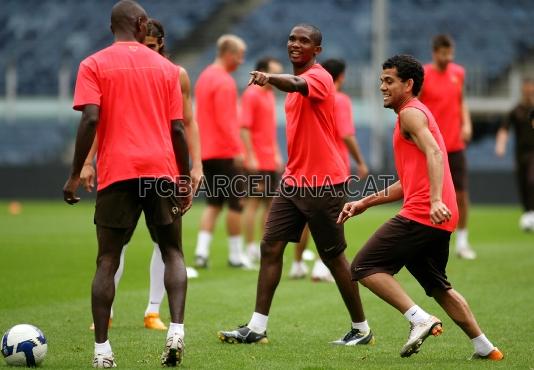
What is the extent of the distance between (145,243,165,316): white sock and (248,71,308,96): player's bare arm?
6.57 ft

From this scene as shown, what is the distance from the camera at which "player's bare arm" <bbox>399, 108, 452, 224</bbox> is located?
643 cm

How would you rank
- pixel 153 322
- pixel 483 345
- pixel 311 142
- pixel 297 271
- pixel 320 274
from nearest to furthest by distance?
pixel 483 345 → pixel 311 142 → pixel 153 322 → pixel 320 274 → pixel 297 271

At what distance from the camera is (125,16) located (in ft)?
21.5

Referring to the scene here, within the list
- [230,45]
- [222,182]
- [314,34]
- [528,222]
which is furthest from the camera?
[528,222]

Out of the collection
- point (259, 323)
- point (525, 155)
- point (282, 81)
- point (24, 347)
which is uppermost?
point (282, 81)

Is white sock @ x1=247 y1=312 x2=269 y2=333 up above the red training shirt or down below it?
below

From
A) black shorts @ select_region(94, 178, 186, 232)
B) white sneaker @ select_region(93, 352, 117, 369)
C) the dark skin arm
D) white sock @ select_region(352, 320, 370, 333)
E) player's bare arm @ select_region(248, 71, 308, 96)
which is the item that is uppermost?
player's bare arm @ select_region(248, 71, 308, 96)

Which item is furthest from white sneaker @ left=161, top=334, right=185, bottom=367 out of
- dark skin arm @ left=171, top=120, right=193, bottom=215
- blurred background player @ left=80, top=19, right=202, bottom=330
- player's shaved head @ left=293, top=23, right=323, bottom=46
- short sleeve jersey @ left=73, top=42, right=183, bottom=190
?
player's shaved head @ left=293, top=23, right=323, bottom=46

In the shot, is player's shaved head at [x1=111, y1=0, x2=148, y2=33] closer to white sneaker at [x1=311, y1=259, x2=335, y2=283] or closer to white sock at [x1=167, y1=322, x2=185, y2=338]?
white sock at [x1=167, y1=322, x2=185, y2=338]

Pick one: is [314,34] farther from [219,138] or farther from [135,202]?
[219,138]

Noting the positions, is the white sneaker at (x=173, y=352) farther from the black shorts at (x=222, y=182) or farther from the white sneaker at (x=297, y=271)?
the black shorts at (x=222, y=182)

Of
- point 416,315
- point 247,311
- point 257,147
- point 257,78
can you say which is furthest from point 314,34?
point 257,147

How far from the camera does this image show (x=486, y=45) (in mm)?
33000

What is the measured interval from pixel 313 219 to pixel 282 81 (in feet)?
4.19
